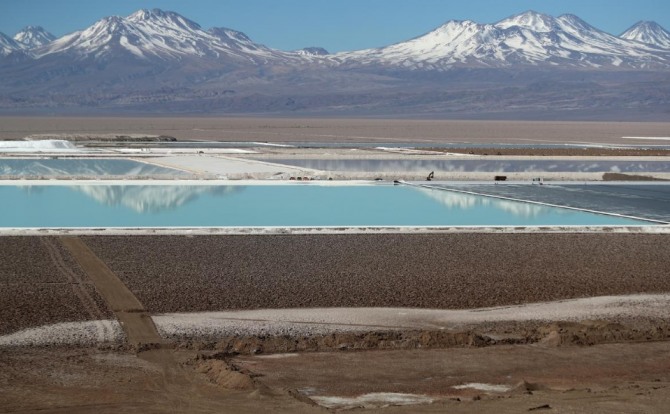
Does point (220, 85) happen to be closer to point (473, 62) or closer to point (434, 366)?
point (473, 62)

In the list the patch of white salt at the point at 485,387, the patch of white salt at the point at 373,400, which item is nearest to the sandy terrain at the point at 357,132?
the patch of white salt at the point at 485,387

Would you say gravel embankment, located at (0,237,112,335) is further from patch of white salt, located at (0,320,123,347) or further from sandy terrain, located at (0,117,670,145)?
sandy terrain, located at (0,117,670,145)

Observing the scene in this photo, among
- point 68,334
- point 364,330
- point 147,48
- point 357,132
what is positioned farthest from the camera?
point 147,48

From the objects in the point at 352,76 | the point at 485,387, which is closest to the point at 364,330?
the point at 485,387

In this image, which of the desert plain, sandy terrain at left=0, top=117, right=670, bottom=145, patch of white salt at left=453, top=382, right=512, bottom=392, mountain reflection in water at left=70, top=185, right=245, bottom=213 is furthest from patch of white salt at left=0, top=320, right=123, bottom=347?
sandy terrain at left=0, top=117, right=670, bottom=145

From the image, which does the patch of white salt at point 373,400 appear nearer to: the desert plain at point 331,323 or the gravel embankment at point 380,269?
the desert plain at point 331,323

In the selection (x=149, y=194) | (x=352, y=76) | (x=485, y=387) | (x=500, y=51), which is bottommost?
(x=485, y=387)

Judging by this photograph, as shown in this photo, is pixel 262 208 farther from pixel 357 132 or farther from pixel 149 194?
pixel 357 132
